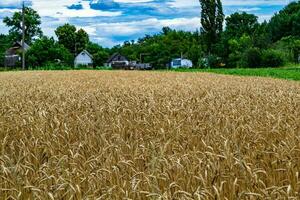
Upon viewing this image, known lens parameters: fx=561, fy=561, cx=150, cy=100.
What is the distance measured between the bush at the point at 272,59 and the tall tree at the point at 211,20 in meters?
20.9

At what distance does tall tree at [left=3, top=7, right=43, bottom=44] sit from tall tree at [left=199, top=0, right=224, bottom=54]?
3469 cm

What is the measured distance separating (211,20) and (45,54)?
1021 inches

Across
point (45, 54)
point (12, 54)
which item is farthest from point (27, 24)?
point (45, 54)

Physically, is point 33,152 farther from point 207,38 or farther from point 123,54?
Answer: point 123,54

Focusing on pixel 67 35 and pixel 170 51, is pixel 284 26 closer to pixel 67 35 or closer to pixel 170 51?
pixel 170 51

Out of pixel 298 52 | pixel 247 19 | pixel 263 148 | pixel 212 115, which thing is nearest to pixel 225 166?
pixel 263 148

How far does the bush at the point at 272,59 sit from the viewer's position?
65.9 m

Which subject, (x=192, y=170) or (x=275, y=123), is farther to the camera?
(x=275, y=123)

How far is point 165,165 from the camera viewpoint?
463 cm

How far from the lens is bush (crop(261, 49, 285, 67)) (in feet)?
216

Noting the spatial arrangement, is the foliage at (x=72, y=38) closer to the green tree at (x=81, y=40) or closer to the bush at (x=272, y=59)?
the green tree at (x=81, y=40)

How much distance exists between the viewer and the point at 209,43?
3425 inches

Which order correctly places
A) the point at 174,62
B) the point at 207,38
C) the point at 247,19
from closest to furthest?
the point at 207,38 < the point at 174,62 < the point at 247,19

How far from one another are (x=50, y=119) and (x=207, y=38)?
80.0 metres
